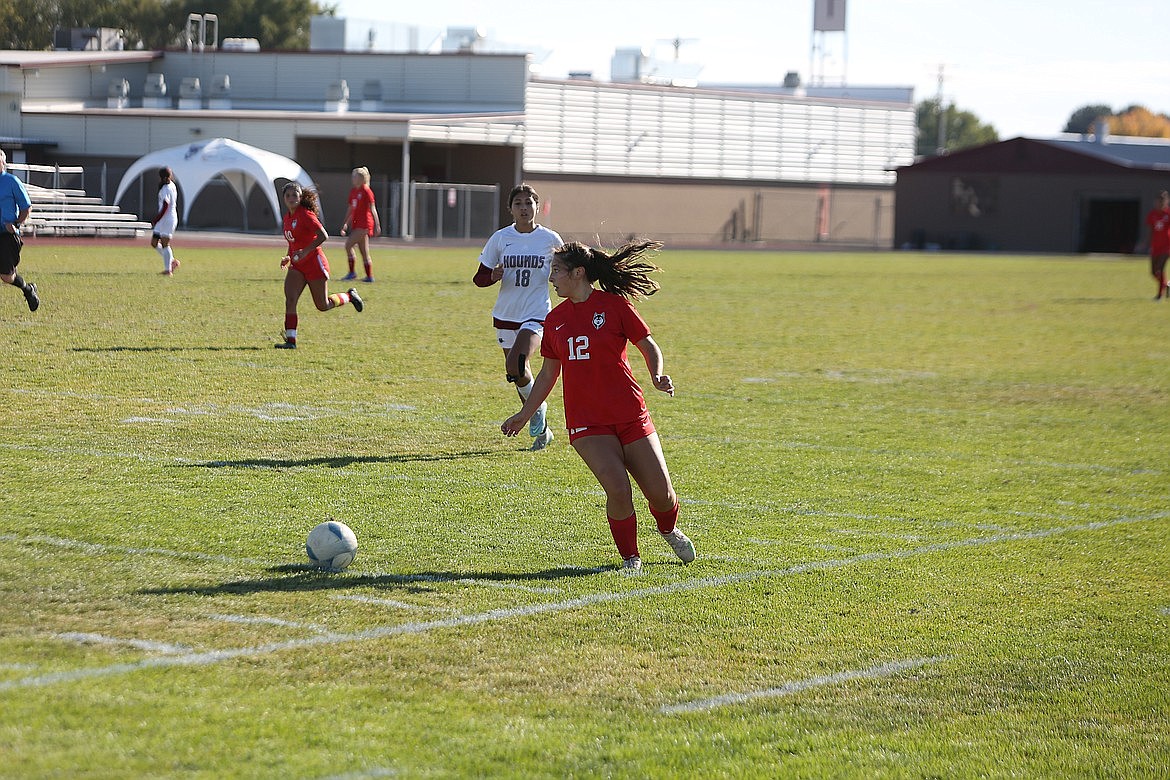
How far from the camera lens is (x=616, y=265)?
773cm

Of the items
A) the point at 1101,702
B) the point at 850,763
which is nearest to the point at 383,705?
the point at 850,763

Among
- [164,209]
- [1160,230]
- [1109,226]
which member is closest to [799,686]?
[164,209]

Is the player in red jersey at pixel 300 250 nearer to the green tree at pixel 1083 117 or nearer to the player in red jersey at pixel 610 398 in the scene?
the player in red jersey at pixel 610 398

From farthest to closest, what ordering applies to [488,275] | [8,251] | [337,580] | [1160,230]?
[1160,230]
[8,251]
[488,275]
[337,580]

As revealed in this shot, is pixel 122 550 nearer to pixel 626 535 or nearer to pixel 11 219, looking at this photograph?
pixel 626 535

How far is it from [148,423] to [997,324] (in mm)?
16769

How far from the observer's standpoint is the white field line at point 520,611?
5367mm

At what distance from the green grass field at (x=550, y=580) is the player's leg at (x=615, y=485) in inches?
9.9

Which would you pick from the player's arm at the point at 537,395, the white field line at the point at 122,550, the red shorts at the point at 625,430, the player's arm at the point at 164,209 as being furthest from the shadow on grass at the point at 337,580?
the player's arm at the point at 164,209

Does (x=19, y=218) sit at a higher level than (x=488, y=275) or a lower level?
higher

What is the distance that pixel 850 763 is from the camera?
5.00 metres

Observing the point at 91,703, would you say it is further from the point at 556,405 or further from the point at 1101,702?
the point at 556,405

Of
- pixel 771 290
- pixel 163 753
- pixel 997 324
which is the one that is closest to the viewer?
pixel 163 753

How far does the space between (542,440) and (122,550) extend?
444 centimetres
